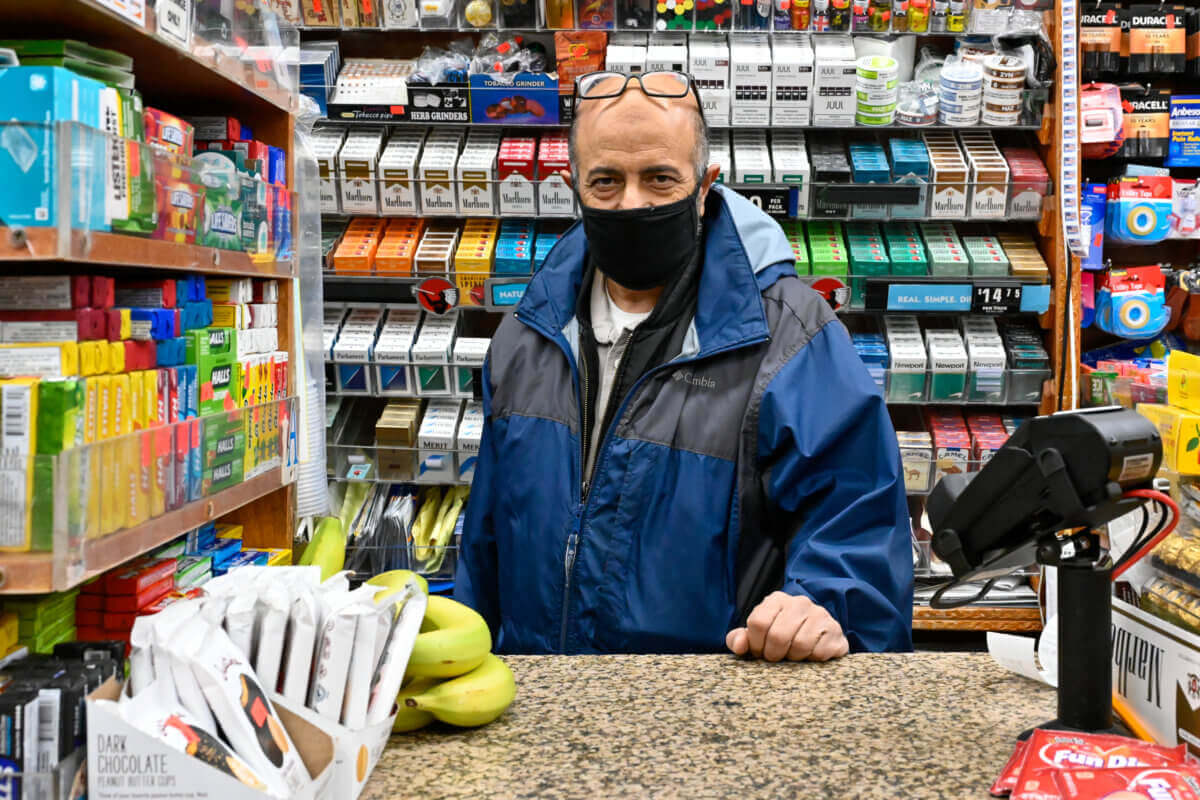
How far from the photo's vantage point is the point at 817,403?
1964 millimetres

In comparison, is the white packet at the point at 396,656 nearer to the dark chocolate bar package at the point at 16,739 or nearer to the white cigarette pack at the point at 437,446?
the dark chocolate bar package at the point at 16,739

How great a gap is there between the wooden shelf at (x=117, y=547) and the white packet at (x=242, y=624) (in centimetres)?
31

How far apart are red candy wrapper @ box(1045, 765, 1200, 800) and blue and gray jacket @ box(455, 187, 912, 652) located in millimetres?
776

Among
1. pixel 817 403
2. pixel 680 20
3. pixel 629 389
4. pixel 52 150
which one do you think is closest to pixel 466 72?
pixel 680 20

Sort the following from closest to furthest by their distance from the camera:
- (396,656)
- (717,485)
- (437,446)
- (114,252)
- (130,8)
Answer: (396,656), (114,252), (130,8), (717,485), (437,446)

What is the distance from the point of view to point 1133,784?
1030 mm

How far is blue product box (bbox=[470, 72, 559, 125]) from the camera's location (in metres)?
3.87

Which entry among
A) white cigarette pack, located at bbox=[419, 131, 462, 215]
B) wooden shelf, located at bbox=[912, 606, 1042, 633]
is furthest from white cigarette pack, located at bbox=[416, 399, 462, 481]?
wooden shelf, located at bbox=[912, 606, 1042, 633]

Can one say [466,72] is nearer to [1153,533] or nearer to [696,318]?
[696,318]

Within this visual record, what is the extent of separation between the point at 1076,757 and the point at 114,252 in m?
1.38

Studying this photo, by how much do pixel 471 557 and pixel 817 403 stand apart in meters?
0.88

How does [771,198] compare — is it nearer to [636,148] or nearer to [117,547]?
[636,148]

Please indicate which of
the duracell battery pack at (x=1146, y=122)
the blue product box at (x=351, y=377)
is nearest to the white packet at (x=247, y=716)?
the blue product box at (x=351, y=377)

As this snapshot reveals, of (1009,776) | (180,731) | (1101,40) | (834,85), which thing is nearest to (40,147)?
(180,731)
